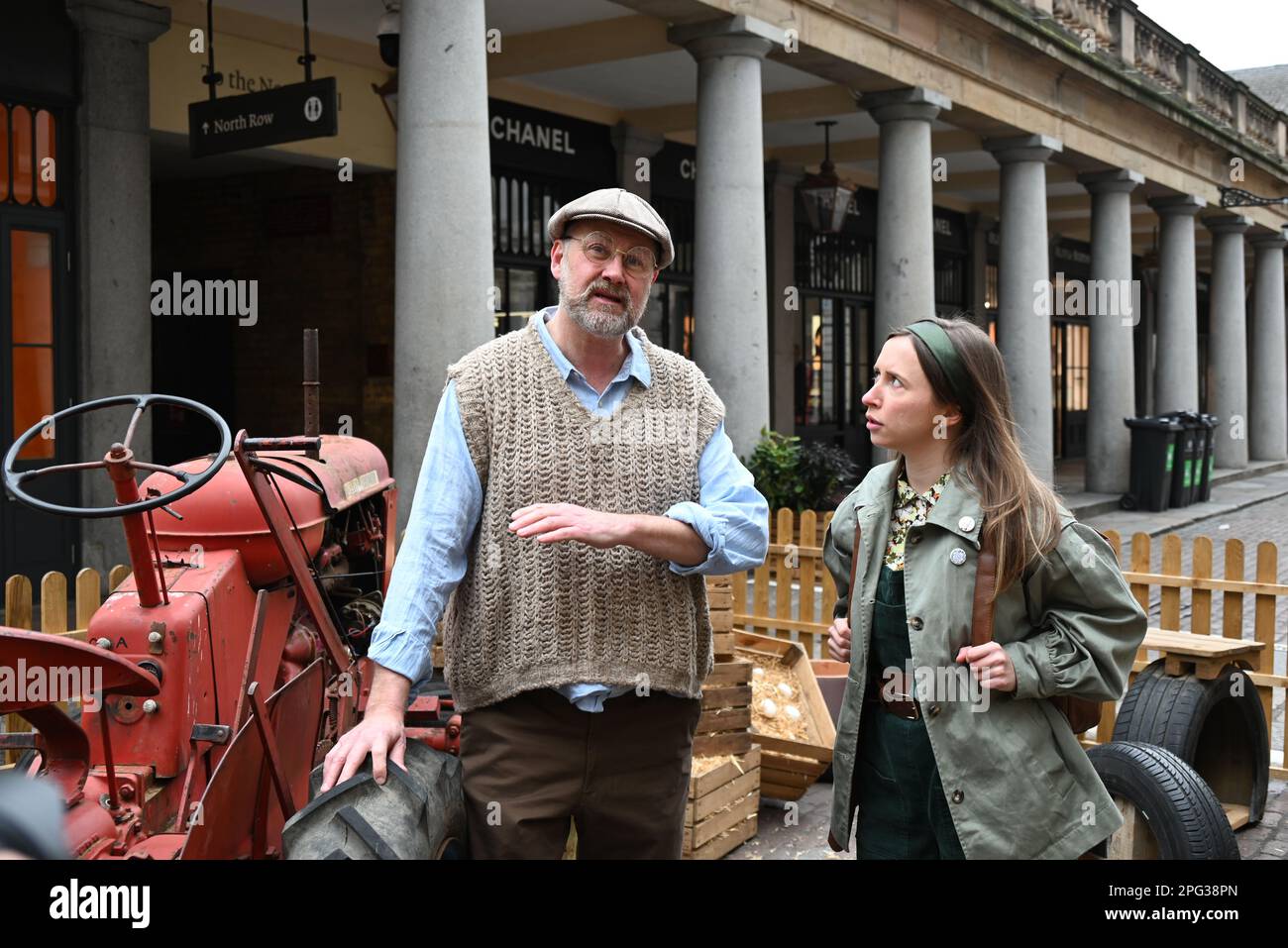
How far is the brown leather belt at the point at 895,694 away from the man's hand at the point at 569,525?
0.76m

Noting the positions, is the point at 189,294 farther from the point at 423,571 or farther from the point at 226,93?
the point at 423,571

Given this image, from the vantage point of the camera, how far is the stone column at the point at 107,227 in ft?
31.4

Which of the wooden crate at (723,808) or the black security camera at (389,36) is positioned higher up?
the black security camera at (389,36)

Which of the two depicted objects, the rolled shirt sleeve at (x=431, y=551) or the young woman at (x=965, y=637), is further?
the young woman at (x=965, y=637)

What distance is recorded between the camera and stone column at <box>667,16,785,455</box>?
37.7ft

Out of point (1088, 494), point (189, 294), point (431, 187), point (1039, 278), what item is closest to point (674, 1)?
point (431, 187)

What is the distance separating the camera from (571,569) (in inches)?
104

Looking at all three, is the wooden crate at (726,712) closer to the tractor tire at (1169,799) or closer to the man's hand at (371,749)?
the tractor tire at (1169,799)

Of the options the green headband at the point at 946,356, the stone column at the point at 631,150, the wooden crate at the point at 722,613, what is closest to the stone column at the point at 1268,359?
the stone column at the point at 631,150

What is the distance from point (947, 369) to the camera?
9.35 ft

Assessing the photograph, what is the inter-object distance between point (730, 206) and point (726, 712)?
7057 millimetres

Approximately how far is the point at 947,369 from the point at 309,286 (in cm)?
1211
